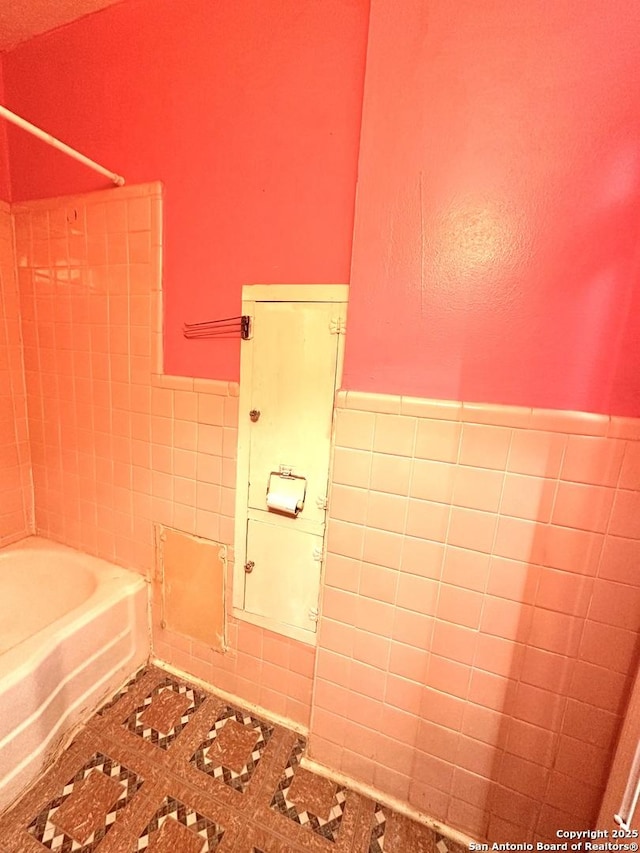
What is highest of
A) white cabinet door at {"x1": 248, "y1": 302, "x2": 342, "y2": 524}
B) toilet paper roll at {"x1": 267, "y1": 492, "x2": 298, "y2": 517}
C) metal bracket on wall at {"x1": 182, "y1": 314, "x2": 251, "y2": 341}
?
metal bracket on wall at {"x1": 182, "y1": 314, "x2": 251, "y2": 341}

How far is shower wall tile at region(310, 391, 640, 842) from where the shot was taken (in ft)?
2.98

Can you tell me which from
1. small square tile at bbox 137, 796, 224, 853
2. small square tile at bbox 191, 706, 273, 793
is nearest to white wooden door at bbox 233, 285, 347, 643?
small square tile at bbox 191, 706, 273, 793

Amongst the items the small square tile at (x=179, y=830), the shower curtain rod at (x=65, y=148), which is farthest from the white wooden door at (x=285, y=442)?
the shower curtain rod at (x=65, y=148)

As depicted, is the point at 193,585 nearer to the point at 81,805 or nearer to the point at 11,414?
the point at 81,805

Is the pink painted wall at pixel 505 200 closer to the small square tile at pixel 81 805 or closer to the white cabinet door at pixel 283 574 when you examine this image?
the white cabinet door at pixel 283 574

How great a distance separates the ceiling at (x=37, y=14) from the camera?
129 centimetres

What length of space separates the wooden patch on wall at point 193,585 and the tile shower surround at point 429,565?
75 millimetres

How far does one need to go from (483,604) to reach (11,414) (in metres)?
2.19

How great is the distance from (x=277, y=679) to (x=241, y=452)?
0.92 meters

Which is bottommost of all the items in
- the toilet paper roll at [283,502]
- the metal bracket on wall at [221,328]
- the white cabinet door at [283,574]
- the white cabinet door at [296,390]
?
the white cabinet door at [283,574]

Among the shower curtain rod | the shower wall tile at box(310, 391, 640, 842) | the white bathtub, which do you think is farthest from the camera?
the white bathtub

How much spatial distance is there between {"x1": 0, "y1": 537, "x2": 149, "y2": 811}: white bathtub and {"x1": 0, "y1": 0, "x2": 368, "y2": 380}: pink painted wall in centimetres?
105

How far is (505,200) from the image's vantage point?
0.88 meters

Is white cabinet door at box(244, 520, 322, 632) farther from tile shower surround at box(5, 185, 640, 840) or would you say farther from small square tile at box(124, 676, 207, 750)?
small square tile at box(124, 676, 207, 750)
